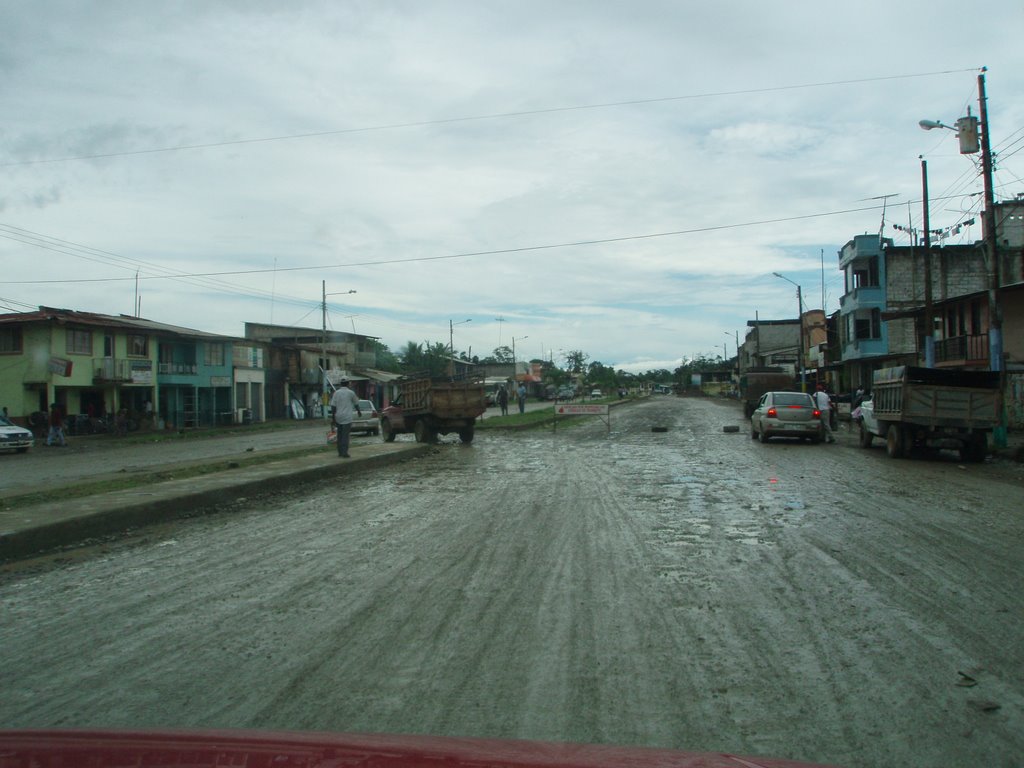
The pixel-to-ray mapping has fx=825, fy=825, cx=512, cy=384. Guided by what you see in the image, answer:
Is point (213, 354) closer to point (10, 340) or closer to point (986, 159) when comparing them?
point (10, 340)

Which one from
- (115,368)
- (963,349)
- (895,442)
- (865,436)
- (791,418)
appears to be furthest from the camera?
(115,368)

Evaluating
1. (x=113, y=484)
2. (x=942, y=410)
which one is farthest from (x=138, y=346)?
(x=942, y=410)

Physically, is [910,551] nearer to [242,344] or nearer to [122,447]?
[122,447]

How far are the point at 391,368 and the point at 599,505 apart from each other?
3274 inches

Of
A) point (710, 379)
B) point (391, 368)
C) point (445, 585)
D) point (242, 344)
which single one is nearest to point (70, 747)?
point (445, 585)

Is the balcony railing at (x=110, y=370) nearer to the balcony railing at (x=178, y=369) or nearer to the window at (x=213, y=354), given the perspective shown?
the balcony railing at (x=178, y=369)

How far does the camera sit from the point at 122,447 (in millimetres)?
33094

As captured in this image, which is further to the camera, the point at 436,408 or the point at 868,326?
the point at 868,326

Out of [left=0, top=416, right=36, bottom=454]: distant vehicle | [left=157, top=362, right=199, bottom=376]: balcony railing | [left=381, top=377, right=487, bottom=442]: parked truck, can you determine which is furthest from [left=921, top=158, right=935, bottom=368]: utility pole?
[left=157, top=362, right=199, bottom=376]: balcony railing

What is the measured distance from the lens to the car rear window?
25.6 m

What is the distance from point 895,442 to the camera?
20594 millimetres

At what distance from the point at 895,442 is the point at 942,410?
1.47 metres

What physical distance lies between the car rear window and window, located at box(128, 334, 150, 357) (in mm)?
36048

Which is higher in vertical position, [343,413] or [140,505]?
[343,413]
